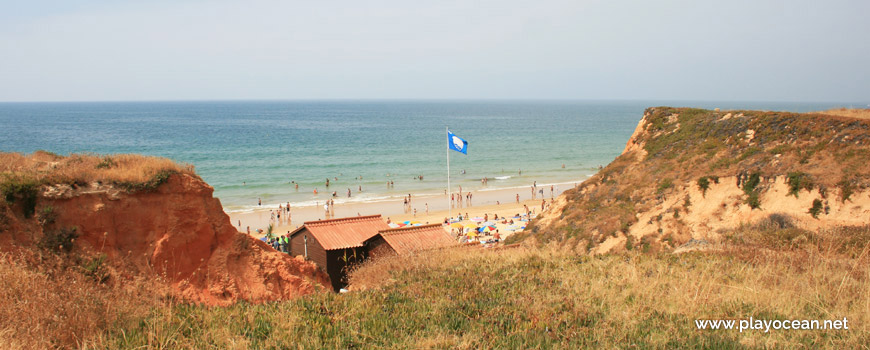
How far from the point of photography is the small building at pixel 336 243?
722 inches

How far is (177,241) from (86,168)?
8.00ft

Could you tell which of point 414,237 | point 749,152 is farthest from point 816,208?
point 414,237

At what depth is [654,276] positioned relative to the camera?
27.3 feet

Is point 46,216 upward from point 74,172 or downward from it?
downward

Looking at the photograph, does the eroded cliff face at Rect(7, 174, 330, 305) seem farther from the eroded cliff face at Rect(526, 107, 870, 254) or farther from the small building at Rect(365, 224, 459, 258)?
the eroded cliff face at Rect(526, 107, 870, 254)

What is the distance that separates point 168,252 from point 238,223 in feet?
80.7

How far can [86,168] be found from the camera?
38.2ft

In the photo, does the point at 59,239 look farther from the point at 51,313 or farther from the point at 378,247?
the point at 378,247

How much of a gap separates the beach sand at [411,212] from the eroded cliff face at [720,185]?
1050 cm

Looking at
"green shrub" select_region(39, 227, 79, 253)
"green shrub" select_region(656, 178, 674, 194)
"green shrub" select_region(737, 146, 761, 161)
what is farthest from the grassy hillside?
"green shrub" select_region(737, 146, 761, 161)

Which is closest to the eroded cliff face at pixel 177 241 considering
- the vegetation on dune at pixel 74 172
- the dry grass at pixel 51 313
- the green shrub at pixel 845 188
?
the vegetation on dune at pixel 74 172

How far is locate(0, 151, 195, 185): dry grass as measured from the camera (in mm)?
10961

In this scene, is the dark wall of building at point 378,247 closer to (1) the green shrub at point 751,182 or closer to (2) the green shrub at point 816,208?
(1) the green shrub at point 751,182

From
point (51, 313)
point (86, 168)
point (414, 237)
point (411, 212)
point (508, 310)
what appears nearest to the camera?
point (51, 313)
